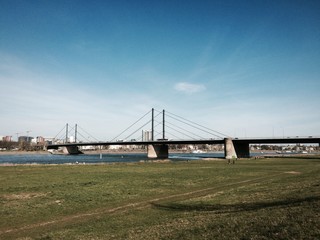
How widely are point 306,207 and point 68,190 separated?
61.9 ft

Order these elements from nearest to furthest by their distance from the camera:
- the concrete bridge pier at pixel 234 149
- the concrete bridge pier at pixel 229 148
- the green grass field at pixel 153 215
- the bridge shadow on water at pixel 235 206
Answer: the green grass field at pixel 153 215
the bridge shadow on water at pixel 235 206
the concrete bridge pier at pixel 229 148
the concrete bridge pier at pixel 234 149

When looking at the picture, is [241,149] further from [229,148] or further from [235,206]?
[235,206]

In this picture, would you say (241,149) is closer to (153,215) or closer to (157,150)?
(157,150)

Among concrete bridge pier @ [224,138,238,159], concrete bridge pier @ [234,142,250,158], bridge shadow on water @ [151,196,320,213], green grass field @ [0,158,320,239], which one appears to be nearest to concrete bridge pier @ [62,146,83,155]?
concrete bridge pier @ [234,142,250,158]

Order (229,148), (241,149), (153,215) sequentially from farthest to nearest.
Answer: (241,149), (229,148), (153,215)

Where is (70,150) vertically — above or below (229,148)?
above

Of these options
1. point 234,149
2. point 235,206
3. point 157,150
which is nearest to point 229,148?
point 234,149

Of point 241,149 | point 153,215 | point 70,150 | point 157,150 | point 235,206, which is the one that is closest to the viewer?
point 153,215

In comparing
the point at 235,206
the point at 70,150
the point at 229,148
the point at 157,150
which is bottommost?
the point at 235,206

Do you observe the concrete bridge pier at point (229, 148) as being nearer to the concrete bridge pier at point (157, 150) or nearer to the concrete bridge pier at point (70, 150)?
the concrete bridge pier at point (157, 150)

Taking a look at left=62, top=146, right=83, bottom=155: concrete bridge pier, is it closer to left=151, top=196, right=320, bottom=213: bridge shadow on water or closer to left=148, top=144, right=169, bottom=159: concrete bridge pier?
left=148, top=144, right=169, bottom=159: concrete bridge pier

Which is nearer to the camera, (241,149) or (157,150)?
(241,149)

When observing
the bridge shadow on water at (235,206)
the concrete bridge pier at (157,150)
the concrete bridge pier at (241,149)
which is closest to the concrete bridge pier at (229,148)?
the concrete bridge pier at (241,149)

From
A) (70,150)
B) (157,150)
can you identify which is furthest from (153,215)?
(70,150)
